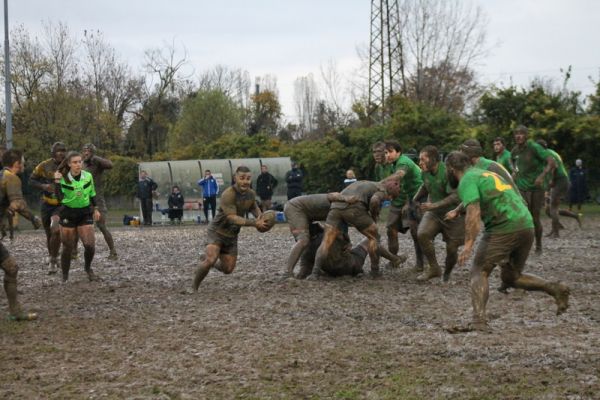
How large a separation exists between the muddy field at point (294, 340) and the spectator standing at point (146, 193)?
57.3 feet

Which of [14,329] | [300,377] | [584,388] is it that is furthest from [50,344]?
[584,388]

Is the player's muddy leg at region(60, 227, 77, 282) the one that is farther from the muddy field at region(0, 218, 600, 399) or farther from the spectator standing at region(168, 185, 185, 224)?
the spectator standing at region(168, 185, 185, 224)

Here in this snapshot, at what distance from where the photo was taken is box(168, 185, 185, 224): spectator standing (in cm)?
3328

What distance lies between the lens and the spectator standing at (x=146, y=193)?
31484mm

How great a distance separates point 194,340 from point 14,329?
2.23 metres

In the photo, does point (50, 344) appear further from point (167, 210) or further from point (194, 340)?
point (167, 210)

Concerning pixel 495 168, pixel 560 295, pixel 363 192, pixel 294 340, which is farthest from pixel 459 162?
pixel 363 192

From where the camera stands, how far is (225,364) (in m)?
7.39

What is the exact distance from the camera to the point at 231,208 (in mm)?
11648

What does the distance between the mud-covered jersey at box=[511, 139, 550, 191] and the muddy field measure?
7.21ft

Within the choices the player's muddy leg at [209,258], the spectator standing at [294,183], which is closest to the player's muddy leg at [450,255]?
the player's muddy leg at [209,258]

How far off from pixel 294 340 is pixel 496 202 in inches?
92.3

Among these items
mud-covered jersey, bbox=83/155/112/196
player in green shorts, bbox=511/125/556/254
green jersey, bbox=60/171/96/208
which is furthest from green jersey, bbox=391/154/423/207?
mud-covered jersey, bbox=83/155/112/196

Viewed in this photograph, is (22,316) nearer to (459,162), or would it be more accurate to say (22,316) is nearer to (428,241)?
(459,162)
